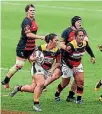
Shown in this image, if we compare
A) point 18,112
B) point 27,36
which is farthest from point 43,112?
point 27,36

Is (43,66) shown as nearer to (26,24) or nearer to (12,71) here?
(26,24)

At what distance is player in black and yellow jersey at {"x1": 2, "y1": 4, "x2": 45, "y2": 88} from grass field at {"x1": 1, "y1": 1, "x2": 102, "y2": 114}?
0.50 metres

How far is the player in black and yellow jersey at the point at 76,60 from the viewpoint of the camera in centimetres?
1480

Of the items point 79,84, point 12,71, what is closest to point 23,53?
point 12,71

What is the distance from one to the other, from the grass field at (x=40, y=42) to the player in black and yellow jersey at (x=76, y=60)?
59 centimetres

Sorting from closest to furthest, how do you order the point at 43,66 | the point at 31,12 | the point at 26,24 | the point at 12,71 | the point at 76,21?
the point at 43,66 → the point at 76,21 → the point at 26,24 → the point at 31,12 → the point at 12,71

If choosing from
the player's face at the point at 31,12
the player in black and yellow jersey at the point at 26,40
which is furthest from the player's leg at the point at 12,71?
the player's face at the point at 31,12

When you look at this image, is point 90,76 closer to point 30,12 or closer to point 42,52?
point 30,12

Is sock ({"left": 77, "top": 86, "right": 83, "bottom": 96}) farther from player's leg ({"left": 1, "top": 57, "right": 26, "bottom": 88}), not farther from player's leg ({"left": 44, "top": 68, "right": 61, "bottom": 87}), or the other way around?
player's leg ({"left": 1, "top": 57, "right": 26, "bottom": 88})

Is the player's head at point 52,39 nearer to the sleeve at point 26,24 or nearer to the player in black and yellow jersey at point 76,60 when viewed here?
the player in black and yellow jersey at point 76,60

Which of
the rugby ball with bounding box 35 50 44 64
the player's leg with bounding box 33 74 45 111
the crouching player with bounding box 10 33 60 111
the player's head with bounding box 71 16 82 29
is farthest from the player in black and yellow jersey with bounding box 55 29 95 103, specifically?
the player's leg with bounding box 33 74 45 111

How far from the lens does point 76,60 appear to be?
1502 cm

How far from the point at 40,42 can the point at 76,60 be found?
36.2 ft

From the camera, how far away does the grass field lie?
1469cm
